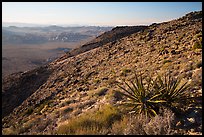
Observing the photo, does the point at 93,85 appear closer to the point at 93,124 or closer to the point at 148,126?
the point at 93,124

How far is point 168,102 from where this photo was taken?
314 inches

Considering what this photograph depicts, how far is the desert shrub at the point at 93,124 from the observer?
8133 millimetres

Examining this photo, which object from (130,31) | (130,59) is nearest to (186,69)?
(130,59)

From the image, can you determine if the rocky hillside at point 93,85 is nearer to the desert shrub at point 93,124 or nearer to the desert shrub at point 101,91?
the desert shrub at point 101,91

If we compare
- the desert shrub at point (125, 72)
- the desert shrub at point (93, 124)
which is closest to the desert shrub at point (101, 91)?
the desert shrub at point (125, 72)

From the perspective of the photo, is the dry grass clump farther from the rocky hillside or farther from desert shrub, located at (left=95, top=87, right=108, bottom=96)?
desert shrub, located at (left=95, top=87, right=108, bottom=96)

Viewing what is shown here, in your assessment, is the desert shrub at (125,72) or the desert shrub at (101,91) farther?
the desert shrub at (125,72)

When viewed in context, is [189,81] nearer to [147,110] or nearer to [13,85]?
[147,110]

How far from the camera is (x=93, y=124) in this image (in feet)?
28.7

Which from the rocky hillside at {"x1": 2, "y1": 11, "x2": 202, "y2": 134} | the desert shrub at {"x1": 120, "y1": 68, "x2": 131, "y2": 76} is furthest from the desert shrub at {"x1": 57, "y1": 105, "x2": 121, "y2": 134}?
the desert shrub at {"x1": 120, "y1": 68, "x2": 131, "y2": 76}

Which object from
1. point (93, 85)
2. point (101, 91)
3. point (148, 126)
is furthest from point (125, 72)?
point (148, 126)

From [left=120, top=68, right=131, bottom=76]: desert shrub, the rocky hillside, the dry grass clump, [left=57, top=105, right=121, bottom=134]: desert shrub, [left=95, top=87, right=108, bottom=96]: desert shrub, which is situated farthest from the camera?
[left=120, top=68, right=131, bottom=76]: desert shrub

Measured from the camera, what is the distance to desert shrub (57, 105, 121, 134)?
320 inches

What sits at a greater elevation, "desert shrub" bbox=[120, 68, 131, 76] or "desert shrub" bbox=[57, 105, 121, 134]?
"desert shrub" bbox=[120, 68, 131, 76]
